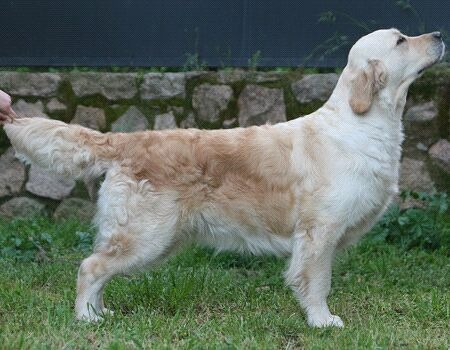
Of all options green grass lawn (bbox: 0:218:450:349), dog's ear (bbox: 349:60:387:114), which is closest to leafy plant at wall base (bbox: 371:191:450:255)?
green grass lawn (bbox: 0:218:450:349)

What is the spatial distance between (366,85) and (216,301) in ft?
5.11

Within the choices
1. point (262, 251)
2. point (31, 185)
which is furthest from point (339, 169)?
point (31, 185)

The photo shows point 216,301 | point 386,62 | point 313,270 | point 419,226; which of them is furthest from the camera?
point 419,226

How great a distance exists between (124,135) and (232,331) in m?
1.35

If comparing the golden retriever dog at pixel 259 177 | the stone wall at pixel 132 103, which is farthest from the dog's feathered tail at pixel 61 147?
the stone wall at pixel 132 103

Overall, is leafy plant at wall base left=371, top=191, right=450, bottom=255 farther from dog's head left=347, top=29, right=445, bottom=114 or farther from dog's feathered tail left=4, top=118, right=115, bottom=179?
dog's feathered tail left=4, top=118, right=115, bottom=179

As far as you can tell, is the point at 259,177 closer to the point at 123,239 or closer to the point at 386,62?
the point at 123,239

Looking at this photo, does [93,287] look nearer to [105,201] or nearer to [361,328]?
[105,201]

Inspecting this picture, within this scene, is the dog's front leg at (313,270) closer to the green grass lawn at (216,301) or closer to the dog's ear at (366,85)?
the green grass lawn at (216,301)

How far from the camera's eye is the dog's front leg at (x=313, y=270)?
4.91 meters

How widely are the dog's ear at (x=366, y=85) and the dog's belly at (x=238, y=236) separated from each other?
0.86 metres

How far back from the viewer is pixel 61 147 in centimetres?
495

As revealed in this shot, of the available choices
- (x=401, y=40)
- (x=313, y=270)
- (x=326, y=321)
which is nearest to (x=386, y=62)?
(x=401, y=40)

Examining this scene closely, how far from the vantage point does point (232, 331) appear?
14.7ft
